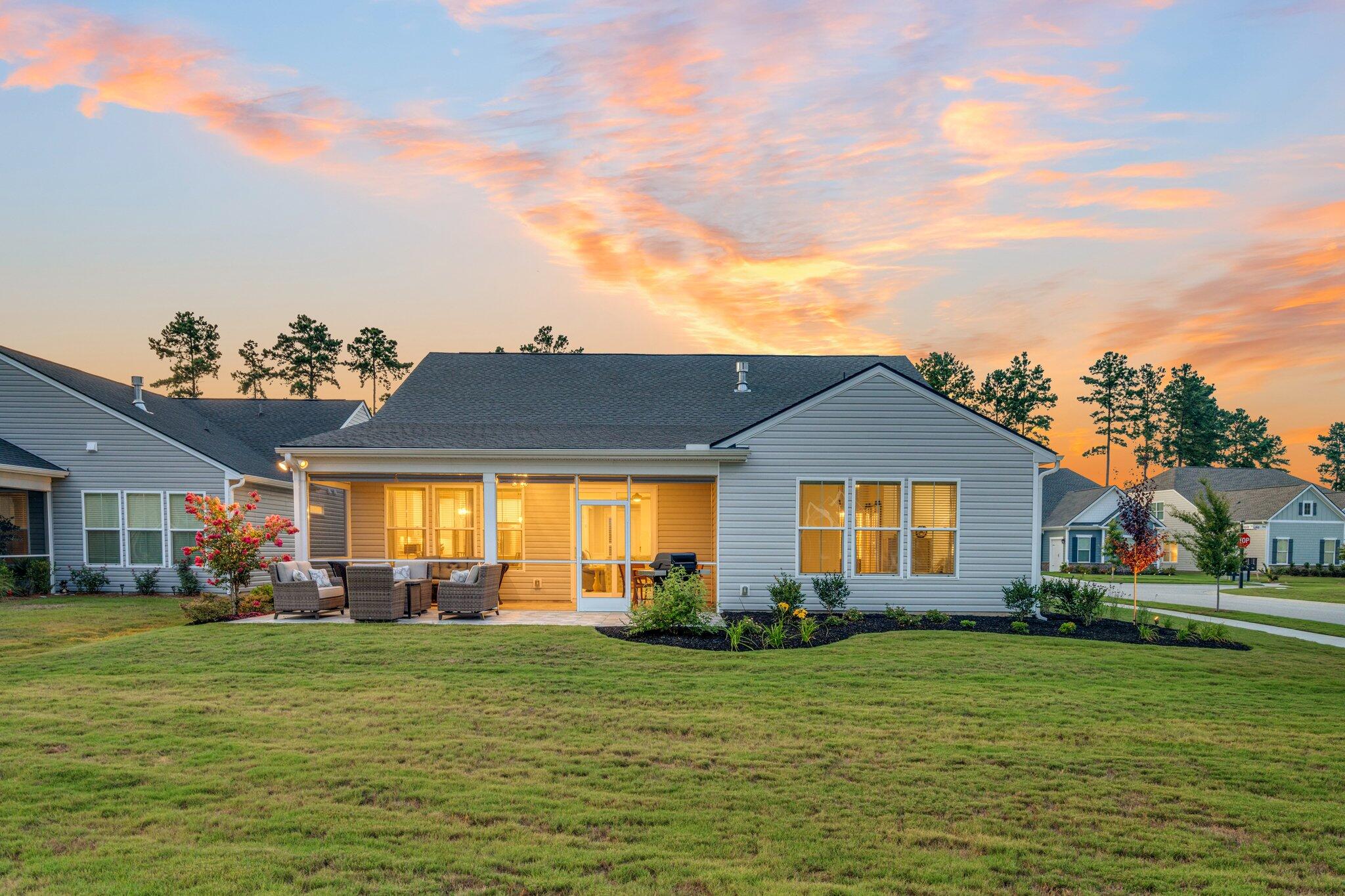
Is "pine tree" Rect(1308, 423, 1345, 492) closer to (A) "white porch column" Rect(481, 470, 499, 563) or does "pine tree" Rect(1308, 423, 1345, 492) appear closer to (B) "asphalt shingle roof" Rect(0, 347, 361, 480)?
(A) "white porch column" Rect(481, 470, 499, 563)

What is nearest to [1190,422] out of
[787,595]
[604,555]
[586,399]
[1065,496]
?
[1065,496]

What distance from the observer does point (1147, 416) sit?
64375mm

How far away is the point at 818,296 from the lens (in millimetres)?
22781

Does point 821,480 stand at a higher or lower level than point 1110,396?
lower

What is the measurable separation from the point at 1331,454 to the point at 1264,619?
3608 inches

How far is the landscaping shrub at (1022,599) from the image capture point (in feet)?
41.8

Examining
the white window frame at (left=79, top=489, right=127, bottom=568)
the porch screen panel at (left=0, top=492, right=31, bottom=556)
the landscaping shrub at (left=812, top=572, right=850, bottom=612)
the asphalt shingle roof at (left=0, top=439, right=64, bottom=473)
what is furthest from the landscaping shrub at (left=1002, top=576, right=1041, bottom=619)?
the porch screen panel at (left=0, top=492, right=31, bottom=556)

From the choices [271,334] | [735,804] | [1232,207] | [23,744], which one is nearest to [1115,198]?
[1232,207]

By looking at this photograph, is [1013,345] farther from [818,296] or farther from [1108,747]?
[1108,747]

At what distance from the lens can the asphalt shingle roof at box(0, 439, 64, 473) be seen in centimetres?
1571

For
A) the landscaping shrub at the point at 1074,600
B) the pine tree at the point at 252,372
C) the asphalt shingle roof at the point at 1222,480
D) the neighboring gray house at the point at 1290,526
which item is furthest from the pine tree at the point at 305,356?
the asphalt shingle roof at the point at 1222,480

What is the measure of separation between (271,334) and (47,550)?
34270 mm

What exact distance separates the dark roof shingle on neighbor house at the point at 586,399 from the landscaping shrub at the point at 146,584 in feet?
21.8

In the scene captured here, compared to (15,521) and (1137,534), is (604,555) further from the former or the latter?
(15,521)
